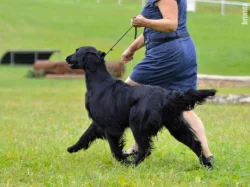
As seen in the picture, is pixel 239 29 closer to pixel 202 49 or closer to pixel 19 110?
pixel 202 49

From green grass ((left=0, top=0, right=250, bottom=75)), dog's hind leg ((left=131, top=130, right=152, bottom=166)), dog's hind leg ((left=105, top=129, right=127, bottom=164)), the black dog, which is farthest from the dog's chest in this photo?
green grass ((left=0, top=0, right=250, bottom=75))

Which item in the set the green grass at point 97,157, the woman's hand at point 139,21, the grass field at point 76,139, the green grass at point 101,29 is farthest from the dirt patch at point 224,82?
the woman's hand at point 139,21

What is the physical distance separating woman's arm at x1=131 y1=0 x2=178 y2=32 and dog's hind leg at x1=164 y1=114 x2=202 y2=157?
837 millimetres

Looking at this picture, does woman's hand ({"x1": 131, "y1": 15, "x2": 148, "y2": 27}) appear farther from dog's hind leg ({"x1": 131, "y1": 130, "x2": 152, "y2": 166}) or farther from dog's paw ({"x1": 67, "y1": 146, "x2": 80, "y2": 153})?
dog's paw ({"x1": 67, "y1": 146, "x2": 80, "y2": 153})

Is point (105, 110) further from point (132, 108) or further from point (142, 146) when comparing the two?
point (142, 146)

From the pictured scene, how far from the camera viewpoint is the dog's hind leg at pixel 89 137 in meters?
7.39

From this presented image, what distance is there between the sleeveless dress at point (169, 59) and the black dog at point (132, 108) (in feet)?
0.98

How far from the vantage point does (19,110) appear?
1395 centimetres

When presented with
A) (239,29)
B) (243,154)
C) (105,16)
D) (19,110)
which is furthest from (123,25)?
(243,154)

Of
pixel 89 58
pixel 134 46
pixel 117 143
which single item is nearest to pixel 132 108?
pixel 117 143

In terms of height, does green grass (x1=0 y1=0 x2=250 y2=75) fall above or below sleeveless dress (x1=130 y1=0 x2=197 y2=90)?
below

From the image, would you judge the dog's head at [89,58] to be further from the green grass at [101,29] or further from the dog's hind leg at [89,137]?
the green grass at [101,29]

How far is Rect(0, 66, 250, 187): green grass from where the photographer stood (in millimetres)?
6117

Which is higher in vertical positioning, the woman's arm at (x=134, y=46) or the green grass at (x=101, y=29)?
the woman's arm at (x=134, y=46)
